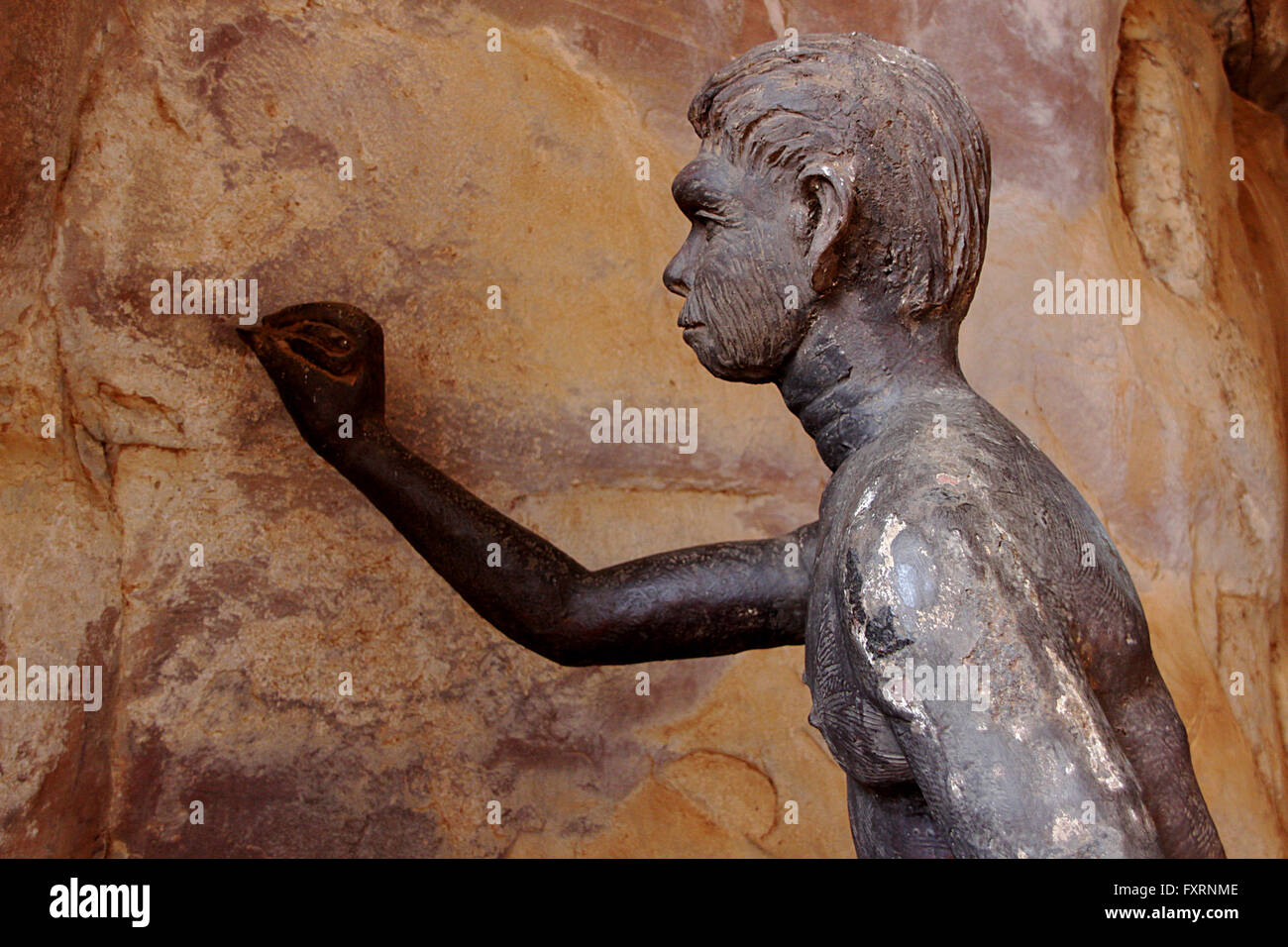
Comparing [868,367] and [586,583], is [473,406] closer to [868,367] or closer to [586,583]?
[586,583]

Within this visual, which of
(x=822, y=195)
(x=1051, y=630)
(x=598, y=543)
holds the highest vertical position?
(x=822, y=195)

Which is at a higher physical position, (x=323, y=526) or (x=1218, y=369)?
(x=1218, y=369)

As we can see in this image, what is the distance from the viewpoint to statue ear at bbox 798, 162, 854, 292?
6.45ft

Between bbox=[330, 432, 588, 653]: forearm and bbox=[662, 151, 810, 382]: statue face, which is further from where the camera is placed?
bbox=[330, 432, 588, 653]: forearm

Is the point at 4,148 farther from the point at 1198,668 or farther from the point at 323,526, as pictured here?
the point at 1198,668

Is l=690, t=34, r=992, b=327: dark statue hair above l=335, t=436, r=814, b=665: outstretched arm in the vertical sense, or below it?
above

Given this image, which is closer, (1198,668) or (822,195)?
(822,195)

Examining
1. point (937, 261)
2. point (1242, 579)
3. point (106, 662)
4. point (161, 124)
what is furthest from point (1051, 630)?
point (1242, 579)

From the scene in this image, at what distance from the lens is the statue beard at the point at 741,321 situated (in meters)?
2.07

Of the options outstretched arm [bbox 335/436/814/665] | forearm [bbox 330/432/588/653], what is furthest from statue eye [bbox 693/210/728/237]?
forearm [bbox 330/432/588/653]

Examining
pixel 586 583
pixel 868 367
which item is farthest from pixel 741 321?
pixel 586 583

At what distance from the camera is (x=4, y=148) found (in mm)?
2449

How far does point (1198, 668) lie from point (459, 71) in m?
2.32

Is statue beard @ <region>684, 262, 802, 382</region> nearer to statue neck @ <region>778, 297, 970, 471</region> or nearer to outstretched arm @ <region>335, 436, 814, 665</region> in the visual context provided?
statue neck @ <region>778, 297, 970, 471</region>
